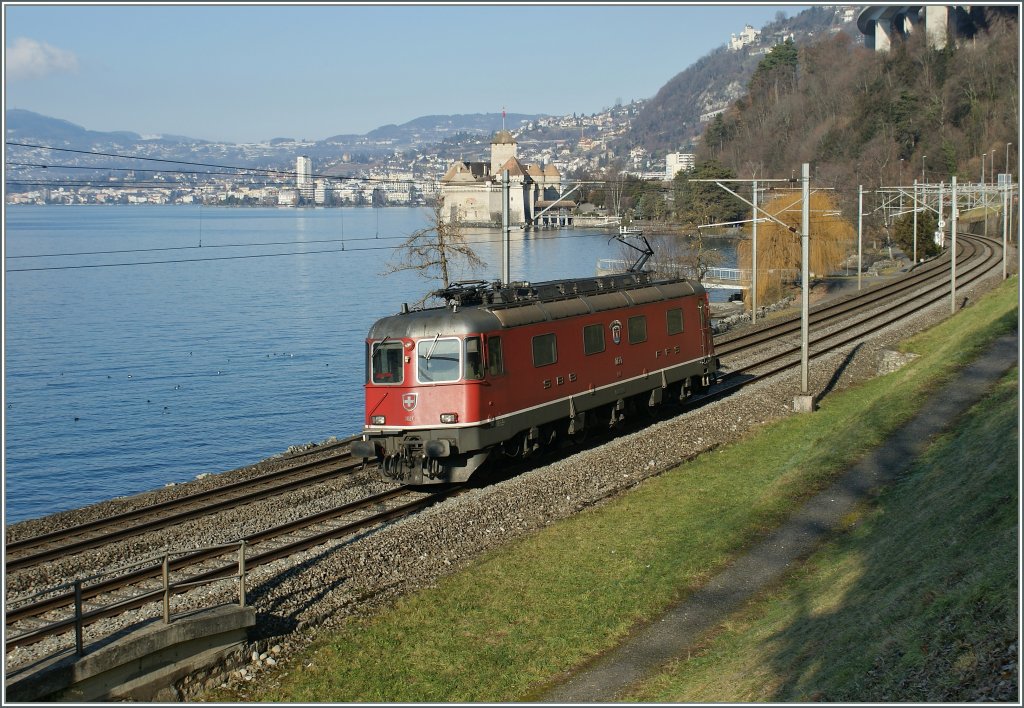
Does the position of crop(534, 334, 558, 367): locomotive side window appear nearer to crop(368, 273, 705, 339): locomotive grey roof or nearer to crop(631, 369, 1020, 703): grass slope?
crop(368, 273, 705, 339): locomotive grey roof

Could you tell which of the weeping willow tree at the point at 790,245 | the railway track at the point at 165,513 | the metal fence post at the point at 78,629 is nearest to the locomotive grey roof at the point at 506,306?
the railway track at the point at 165,513

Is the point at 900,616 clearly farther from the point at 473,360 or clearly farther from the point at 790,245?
the point at 790,245

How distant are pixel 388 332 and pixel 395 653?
28.8 feet

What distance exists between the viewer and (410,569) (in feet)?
51.9

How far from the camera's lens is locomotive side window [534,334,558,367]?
21938 millimetres

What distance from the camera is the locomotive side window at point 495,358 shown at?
20.4 meters

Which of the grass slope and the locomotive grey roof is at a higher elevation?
the locomotive grey roof

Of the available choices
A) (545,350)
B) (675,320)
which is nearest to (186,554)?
(545,350)

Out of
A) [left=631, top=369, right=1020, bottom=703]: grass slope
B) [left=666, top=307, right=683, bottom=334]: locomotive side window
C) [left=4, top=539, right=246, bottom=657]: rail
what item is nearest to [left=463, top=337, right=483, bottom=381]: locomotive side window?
[left=4, top=539, right=246, bottom=657]: rail

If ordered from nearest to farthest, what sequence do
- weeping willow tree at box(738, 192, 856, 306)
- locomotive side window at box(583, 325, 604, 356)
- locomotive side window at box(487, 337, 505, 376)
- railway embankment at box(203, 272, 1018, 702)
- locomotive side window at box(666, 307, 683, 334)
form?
railway embankment at box(203, 272, 1018, 702) < locomotive side window at box(487, 337, 505, 376) < locomotive side window at box(583, 325, 604, 356) < locomotive side window at box(666, 307, 683, 334) < weeping willow tree at box(738, 192, 856, 306)

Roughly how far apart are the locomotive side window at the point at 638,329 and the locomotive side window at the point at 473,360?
6337 millimetres

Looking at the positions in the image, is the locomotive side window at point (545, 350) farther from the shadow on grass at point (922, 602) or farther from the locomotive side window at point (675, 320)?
the shadow on grass at point (922, 602)

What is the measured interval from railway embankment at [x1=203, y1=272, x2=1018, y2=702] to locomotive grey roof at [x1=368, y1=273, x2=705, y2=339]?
10.0 feet

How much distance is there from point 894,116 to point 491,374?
116640 mm
